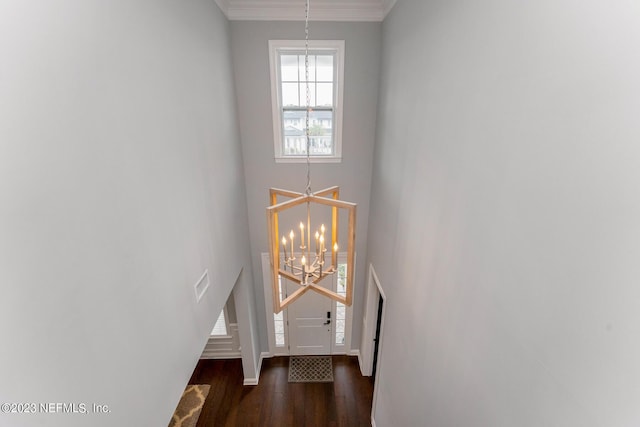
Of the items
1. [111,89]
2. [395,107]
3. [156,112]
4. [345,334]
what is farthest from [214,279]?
[345,334]

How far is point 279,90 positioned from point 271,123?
1.31 feet

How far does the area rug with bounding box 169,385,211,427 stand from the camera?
3814 millimetres

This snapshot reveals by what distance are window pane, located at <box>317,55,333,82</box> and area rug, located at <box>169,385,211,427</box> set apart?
4.68 m

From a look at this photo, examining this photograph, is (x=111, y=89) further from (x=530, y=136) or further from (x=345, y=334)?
(x=345, y=334)

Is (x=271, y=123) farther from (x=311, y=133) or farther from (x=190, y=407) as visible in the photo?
(x=190, y=407)

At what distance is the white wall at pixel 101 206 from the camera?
3.06 feet

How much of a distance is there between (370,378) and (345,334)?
28.4 inches

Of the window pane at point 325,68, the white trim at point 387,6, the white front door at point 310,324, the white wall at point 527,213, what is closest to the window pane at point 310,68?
Result: the window pane at point 325,68

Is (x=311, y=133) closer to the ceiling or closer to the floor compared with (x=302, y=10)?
closer to the floor

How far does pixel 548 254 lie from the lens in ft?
3.14

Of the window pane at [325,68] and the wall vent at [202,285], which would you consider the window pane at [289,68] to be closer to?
the window pane at [325,68]

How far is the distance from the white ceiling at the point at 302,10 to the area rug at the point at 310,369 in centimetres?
485

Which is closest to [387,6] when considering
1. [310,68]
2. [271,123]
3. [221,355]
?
[310,68]

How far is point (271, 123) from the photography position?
11.6 ft
